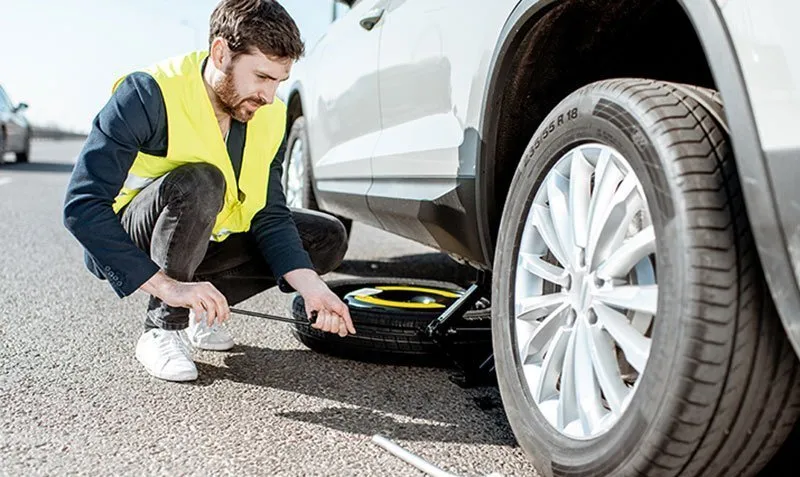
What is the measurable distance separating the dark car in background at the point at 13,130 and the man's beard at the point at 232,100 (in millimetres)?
12238

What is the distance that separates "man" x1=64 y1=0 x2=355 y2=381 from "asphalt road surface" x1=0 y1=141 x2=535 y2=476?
166mm

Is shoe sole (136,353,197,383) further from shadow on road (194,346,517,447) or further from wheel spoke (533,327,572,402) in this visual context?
wheel spoke (533,327,572,402)

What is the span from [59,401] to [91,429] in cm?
24

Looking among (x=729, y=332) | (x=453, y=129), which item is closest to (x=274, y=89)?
(x=453, y=129)

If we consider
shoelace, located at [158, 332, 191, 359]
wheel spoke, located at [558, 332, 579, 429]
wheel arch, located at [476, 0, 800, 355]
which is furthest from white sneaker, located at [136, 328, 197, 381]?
wheel spoke, located at [558, 332, 579, 429]

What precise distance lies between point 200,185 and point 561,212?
3.60 ft

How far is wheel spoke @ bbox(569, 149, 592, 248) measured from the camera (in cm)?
161

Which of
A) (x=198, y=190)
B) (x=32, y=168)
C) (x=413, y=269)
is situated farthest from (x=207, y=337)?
(x=32, y=168)

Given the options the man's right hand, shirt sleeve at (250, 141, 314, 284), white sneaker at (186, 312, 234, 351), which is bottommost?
white sneaker at (186, 312, 234, 351)

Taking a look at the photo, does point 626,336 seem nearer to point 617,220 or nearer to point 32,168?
point 617,220

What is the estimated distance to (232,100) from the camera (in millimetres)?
2191

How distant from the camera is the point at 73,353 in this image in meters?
2.46

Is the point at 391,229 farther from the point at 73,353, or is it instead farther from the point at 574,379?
the point at 574,379

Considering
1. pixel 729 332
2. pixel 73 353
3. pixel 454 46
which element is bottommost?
pixel 73 353
